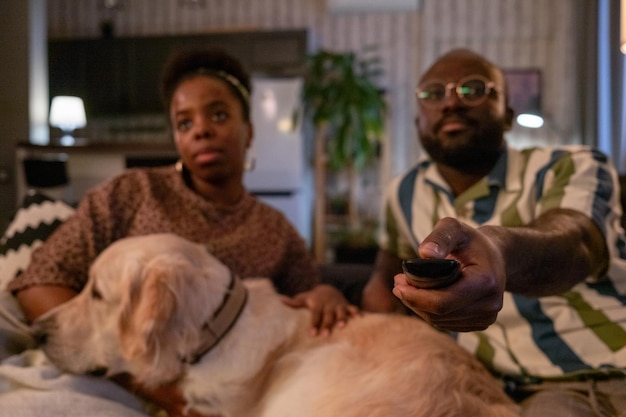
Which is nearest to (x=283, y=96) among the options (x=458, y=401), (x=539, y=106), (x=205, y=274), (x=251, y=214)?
(x=539, y=106)

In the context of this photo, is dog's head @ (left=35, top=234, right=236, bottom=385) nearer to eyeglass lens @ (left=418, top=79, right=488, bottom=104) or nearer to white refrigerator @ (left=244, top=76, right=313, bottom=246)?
eyeglass lens @ (left=418, top=79, right=488, bottom=104)

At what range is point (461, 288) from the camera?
0.66 meters

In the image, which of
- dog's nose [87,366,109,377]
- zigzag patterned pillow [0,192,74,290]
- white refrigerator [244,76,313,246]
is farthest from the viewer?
white refrigerator [244,76,313,246]

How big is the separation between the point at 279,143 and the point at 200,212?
15.8ft

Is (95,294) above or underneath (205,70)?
underneath

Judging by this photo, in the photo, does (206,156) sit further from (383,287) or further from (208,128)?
(383,287)

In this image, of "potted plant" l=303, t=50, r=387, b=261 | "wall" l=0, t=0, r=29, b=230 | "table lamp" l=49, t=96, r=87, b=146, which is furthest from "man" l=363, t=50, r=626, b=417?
"table lamp" l=49, t=96, r=87, b=146

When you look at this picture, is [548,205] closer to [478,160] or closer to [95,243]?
[478,160]

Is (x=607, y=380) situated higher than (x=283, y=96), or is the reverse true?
(x=283, y=96)

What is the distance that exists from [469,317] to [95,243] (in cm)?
115

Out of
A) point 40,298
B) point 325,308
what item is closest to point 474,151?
point 325,308

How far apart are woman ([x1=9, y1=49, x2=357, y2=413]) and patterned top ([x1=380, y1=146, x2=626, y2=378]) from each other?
0.42m

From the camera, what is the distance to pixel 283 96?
645cm

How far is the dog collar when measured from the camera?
1.33 meters
